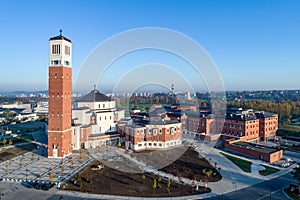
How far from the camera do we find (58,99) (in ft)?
72.4

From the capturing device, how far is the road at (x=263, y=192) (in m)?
14.0

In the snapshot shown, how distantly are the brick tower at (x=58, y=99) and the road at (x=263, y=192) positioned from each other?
564 inches

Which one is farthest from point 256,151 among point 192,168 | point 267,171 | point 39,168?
point 39,168

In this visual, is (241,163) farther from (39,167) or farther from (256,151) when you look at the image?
(39,167)

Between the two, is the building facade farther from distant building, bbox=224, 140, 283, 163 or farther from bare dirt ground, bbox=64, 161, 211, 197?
distant building, bbox=224, 140, 283, 163

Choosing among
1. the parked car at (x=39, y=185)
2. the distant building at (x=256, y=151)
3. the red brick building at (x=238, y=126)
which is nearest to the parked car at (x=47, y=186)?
the parked car at (x=39, y=185)

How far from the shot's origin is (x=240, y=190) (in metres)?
15.1

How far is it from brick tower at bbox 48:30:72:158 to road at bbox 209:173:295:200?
47.0 ft

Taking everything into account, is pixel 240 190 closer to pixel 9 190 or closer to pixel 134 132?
pixel 134 132

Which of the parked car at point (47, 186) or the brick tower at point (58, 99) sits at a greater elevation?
the brick tower at point (58, 99)

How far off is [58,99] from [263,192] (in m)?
17.8

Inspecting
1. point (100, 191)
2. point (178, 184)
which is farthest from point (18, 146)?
point (178, 184)

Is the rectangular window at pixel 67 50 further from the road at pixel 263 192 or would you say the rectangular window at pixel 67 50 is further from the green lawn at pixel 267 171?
the green lawn at pixel 267 171

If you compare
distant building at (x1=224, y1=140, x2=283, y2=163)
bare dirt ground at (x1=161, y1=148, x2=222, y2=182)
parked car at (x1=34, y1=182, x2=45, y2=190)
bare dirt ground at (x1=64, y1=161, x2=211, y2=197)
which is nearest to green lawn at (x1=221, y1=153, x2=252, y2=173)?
distant building at (x1=224, y1=140, x2=283, y2=163)
